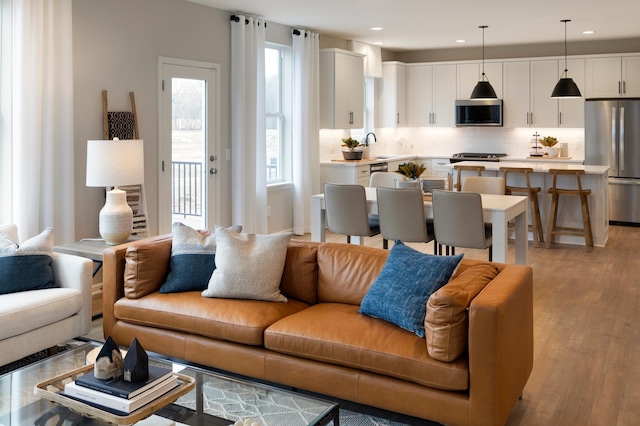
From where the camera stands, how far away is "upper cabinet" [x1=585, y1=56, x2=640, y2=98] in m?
9.45

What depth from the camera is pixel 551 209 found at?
7703mm

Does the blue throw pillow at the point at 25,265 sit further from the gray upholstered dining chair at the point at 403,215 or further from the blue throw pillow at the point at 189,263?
the gray upholstered dining chair at the point at 403,215

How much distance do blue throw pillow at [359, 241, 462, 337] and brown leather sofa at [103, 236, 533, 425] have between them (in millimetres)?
61

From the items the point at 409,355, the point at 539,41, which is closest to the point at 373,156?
the point at 539,41

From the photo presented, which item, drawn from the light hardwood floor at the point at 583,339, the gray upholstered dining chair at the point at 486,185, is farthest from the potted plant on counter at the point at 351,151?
the gray upholstered dining chair at the point at 486,185

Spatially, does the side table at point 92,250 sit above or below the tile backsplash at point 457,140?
below

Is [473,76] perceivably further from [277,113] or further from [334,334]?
[334,334]

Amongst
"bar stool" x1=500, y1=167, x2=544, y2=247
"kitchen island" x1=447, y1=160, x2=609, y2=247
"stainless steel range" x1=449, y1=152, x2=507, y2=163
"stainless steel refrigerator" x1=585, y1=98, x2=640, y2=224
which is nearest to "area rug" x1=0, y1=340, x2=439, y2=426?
"bar stool" x1=500, y1=167, x2=544, y2=247

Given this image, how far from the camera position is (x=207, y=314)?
11.8 ft

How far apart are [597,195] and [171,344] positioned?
5.67 metres

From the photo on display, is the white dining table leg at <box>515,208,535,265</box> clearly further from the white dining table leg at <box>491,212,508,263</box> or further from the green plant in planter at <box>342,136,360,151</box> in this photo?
the green plant in planter at <box>342,136,360,151</box>

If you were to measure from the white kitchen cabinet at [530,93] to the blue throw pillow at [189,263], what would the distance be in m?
7.40

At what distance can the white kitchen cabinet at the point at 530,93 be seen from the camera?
1002 cm

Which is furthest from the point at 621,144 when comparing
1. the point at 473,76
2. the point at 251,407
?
the point at 251,407
